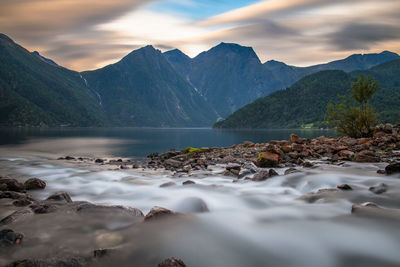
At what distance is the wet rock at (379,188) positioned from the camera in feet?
29.3

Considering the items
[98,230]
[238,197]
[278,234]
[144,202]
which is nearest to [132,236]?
[98,230]

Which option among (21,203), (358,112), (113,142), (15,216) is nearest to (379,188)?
(15,216)

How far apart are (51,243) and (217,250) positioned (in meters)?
3.40

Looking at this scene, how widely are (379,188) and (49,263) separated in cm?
961

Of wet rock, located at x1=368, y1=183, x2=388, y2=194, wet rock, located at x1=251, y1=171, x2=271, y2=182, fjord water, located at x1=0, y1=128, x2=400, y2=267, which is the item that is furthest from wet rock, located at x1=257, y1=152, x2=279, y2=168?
wet rock, located at x1=368, y1=183, x2=388, y2=194

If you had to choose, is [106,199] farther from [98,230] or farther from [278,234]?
[278,234]

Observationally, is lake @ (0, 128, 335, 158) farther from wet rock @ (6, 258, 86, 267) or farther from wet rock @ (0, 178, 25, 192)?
wet rock @ (6, 258, 86, 267)

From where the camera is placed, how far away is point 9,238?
545 centimetres

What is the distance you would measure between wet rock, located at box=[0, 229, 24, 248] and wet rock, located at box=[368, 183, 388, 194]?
10003 mm

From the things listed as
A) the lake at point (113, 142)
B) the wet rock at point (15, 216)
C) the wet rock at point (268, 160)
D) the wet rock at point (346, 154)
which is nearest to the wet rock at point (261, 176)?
the wet rock at point (268, 160)

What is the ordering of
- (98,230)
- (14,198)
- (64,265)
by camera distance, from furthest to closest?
(14,198), (98,230), (64,265)

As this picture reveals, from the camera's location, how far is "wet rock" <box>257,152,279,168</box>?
53.5ft

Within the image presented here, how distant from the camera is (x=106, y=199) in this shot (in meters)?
10.4

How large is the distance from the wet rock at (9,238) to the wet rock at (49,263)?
1.05 meters
